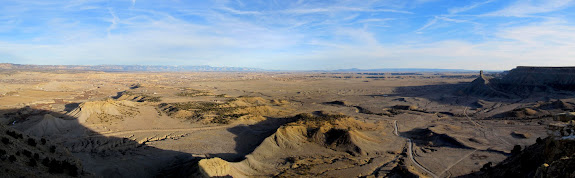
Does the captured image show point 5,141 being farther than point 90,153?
No

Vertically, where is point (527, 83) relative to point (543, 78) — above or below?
below

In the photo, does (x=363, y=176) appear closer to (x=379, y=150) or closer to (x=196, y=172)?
(x=379, y=150)

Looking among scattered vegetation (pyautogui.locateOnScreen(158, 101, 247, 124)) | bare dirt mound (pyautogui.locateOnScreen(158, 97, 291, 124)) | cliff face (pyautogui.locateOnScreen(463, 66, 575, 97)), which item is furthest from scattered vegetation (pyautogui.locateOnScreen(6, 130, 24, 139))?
cliff face (pyautogui.locateOnScreen(463, 66, 575, 97))

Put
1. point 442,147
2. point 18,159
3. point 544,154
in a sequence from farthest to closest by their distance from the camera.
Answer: point 442,147 → point 544,154 → point 18,159

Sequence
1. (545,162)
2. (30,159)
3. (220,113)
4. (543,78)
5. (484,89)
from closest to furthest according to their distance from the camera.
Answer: (30,159), (545,162), (220,113), (543,78), (484,89)

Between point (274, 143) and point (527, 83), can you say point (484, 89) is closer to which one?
point (527, 83)

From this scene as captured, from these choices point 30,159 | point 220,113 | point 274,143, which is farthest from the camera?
point 220,113

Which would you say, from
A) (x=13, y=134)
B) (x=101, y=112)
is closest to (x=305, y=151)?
(x=13, y=134)

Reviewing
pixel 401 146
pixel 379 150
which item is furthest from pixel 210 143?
pixel 401 146
